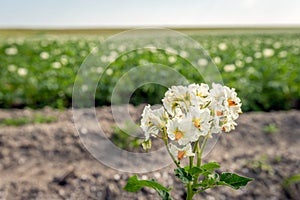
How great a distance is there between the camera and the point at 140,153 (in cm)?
368

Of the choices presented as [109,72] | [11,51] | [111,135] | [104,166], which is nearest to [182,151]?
[104,166]

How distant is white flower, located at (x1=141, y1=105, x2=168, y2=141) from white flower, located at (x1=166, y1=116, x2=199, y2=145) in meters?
0.08

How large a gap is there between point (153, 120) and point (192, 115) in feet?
0.52

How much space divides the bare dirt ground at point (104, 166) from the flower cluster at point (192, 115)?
4.96 feet

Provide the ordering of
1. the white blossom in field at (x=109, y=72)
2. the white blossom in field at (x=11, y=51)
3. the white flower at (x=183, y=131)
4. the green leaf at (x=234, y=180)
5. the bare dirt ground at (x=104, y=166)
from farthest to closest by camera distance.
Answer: the white blossom in field at (x=11, y=51) < the white blossom in field at (x=109, y=72) < the bare dirt ground at (x=104, y=166) < the green leaf at (x=234, y=180) < the white flower at (x=183, y=131)

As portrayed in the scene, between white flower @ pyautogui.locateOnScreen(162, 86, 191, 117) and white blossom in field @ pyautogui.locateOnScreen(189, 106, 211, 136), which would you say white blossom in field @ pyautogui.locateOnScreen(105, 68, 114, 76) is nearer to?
white flower @ pyautogui.locateOnScreen(162, 86, 191, 117)

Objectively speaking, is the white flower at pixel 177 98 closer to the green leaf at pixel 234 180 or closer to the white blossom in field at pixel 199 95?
the white blossom in field at pixel 199 95

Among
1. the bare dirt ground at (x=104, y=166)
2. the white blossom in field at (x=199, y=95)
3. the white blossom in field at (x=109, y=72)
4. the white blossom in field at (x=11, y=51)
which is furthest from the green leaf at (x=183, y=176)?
the white blossom in field at (x=11, y=51)

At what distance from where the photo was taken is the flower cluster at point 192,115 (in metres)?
1.44

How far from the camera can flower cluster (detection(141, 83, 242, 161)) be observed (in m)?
1.44

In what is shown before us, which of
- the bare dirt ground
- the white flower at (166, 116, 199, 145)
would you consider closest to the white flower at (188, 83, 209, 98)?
the white flower at (166, 116, 199, 145)

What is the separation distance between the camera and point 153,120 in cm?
153

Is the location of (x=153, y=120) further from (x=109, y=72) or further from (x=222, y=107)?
(x=109, y=72)

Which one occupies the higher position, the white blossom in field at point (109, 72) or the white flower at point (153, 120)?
the white flower at point (153, 120)
